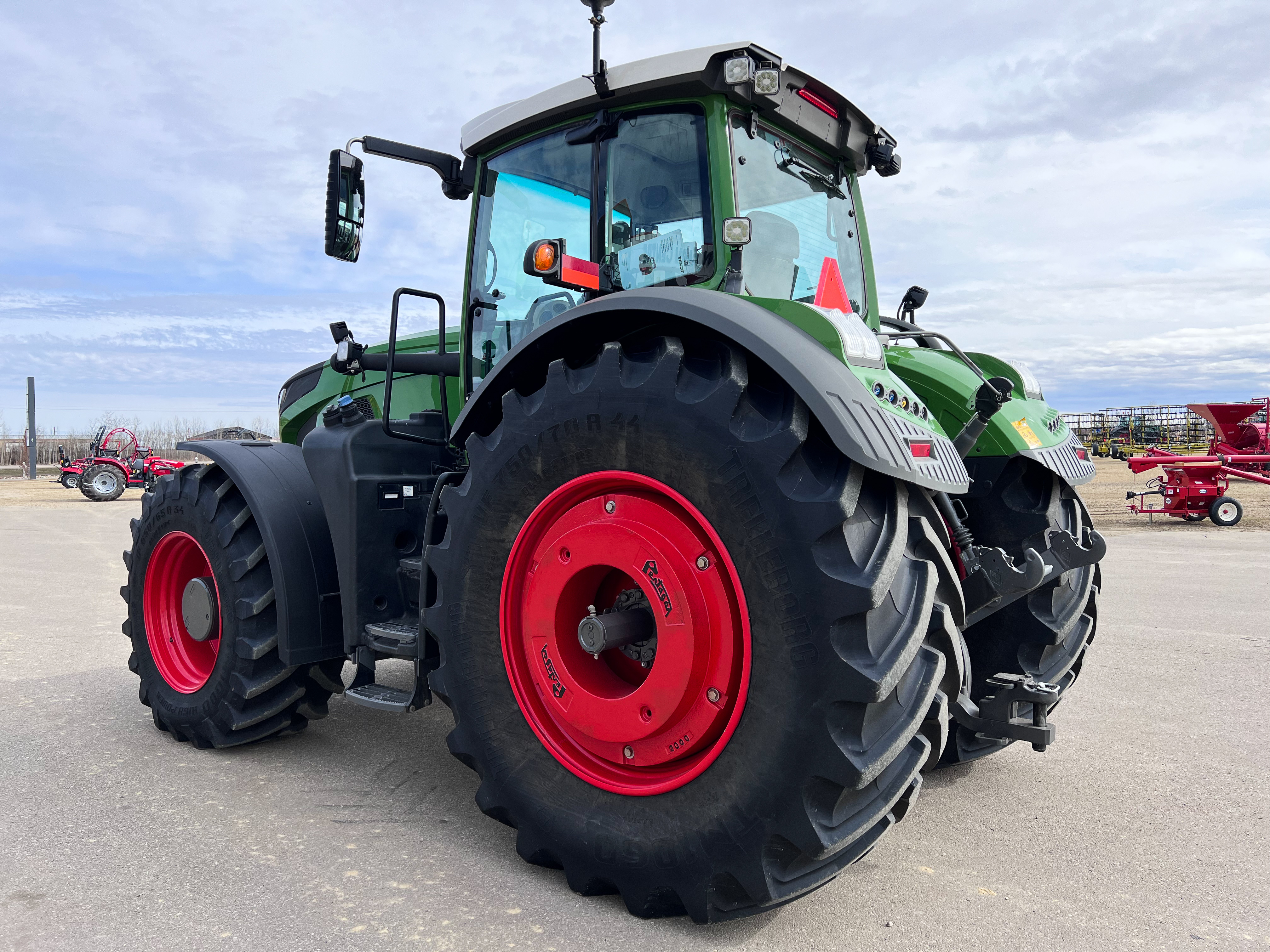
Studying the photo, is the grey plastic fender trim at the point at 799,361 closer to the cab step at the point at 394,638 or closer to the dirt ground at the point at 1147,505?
the cab step at the point at 394,638

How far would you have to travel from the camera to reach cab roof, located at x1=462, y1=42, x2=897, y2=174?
2812 mm

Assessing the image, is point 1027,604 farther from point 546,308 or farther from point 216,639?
point 216,639

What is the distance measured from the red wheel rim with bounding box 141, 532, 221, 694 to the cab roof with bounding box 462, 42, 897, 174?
226cm

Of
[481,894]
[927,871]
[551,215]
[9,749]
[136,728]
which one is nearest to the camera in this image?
[481,894]

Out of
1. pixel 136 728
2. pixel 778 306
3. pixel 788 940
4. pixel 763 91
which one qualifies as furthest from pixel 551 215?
pixel 136 728

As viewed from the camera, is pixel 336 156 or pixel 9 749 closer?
pixel 336 156

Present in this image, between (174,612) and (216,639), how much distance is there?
352 millimetres

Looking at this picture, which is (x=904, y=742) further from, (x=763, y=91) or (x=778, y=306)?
(x=763, y=91)

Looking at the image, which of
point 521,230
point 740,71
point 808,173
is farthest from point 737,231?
point 521,230

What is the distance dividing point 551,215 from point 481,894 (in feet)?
7.72

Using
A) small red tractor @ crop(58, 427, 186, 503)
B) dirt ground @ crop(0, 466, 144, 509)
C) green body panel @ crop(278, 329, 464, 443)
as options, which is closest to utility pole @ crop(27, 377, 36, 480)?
dirt ground @ crop(0, 466, 144, 509)

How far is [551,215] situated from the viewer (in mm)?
3322

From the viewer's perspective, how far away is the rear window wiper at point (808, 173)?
320 cm

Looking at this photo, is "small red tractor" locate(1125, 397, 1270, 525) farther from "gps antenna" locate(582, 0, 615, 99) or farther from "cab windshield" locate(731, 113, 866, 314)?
"gps antenna" locate(582, 0, 615, 99)
